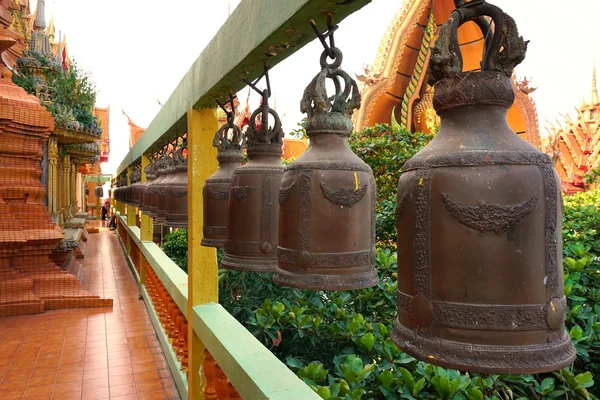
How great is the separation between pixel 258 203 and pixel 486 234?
1.23 meters

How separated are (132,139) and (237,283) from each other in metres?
14.9

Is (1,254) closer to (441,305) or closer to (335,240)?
(335,240)

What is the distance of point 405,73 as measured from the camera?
1460cm

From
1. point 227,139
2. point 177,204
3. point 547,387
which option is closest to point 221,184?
point 227,139

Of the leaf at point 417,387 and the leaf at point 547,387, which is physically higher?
the leaf at point 417,387

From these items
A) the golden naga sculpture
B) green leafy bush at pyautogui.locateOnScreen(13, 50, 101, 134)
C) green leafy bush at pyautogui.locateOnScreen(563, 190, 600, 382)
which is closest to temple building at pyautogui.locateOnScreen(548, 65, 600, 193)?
the golden naga sculpture

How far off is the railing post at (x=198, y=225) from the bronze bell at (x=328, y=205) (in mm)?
1754

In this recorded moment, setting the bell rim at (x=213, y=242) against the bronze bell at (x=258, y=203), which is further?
the bell rim at (x=213, y=242)

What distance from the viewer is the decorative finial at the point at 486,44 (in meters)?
0.97

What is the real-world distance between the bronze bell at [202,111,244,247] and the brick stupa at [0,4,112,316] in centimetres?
496

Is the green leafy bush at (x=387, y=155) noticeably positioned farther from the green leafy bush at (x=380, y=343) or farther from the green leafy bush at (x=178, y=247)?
the green leafy bush at (x=178, y=247)

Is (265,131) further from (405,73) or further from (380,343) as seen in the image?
(405,73)

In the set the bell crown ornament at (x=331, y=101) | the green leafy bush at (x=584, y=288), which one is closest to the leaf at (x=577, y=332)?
the green leafy bush at (x=584, y=288)

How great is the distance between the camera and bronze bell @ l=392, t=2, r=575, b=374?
3.08 ft
